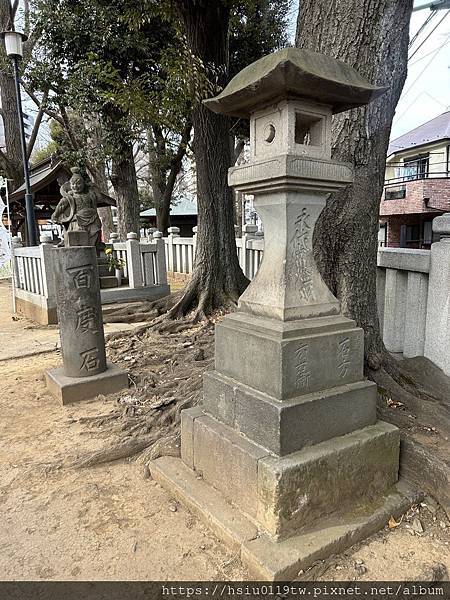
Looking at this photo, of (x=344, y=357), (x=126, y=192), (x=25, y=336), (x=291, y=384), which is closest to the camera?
(x=291, y=384)

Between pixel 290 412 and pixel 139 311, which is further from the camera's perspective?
pixel 139 311

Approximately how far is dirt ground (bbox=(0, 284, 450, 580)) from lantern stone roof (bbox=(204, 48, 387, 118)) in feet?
7.93

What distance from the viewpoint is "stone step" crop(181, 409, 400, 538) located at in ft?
7.06

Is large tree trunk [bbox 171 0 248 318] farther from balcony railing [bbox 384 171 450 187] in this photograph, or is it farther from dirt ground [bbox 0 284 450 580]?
balcony railing [bbox 384 171 450 187]

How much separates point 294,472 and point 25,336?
20.9 feet

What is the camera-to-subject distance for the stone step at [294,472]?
7.06ft

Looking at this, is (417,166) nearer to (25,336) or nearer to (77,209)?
(77,209)

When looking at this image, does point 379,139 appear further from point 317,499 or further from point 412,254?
point 317,499

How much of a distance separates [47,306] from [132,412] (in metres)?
4.85

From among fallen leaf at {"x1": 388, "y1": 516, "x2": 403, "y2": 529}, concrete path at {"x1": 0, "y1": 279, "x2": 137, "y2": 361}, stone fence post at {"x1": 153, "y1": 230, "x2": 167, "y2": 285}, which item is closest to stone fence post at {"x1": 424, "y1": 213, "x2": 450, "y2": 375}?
fallen leaf at {"x1": 388, "y1": 516, "x2": 403, "y2": 529}

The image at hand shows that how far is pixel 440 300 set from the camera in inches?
137

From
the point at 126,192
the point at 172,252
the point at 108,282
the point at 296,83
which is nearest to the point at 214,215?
the point at 108,282

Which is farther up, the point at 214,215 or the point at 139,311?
the point at 214,215

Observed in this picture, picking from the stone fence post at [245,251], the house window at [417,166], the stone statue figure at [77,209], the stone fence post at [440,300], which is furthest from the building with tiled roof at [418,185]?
the stone fence post at [440,300]
